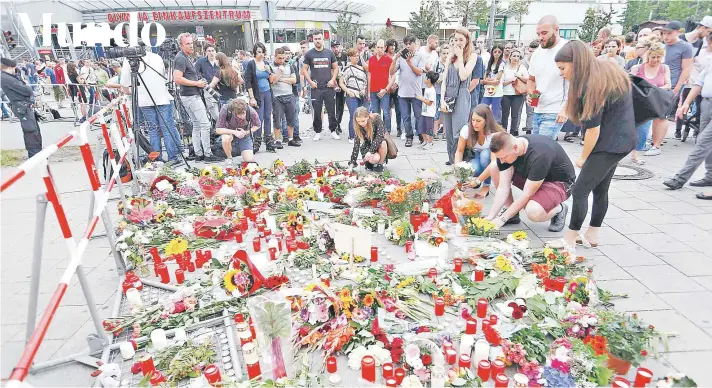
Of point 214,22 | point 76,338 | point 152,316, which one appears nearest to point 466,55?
point 152,316

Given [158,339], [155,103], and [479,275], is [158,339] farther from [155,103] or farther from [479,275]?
[155,103]

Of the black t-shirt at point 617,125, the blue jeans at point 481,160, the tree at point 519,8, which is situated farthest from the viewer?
the tree at point 519,8

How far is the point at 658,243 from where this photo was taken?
3727 millimetres

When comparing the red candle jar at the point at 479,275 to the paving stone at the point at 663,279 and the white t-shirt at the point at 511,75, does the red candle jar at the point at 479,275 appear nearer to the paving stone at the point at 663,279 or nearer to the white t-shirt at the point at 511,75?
the paving stone at the point at 663,279

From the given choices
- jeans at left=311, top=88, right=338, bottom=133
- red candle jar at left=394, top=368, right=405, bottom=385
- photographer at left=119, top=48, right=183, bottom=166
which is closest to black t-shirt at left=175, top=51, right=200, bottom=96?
photographer at left=119, top=48, right=183, bottom=166

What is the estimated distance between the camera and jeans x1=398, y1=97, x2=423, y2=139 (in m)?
7.28

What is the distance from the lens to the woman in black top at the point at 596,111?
9.72 feet

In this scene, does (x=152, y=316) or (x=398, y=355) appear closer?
(x=398, y=355)

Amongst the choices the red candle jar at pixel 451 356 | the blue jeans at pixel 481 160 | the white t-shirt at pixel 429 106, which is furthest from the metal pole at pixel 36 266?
the white t-shirt at pixel 429 106

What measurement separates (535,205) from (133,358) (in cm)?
334

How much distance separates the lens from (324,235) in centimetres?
359

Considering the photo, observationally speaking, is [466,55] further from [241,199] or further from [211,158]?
[211,158]

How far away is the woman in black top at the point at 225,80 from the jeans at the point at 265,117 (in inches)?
20.0

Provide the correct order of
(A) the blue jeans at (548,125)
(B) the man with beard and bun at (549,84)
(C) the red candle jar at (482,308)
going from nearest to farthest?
1. (C) the red candle jar at (482,308)
2. (B) the man with beard and bun at (549,84)
3. (A) the blue jeans at (548,125)
